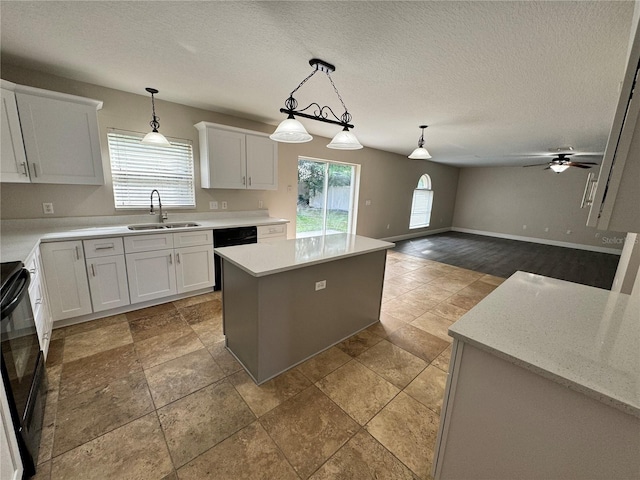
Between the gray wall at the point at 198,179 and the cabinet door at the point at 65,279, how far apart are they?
677mm

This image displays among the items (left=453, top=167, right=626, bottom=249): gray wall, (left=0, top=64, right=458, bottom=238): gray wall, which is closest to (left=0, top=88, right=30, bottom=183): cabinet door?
(left=0, top=64, right=458, bottom=238): gray wall

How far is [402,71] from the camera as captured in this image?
219cm

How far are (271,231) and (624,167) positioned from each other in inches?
139

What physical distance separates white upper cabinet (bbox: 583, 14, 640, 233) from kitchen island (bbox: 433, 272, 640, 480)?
1.65 feet

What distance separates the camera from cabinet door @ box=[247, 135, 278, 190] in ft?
12.3

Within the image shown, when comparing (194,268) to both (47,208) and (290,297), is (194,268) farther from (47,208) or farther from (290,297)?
(290,297)

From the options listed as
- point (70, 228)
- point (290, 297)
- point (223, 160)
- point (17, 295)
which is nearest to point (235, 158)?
point (223, 160)

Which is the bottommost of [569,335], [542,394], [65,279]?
[65,279]

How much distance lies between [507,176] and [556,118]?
6.01 meters

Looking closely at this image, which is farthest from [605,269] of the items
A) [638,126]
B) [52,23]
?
[52,23]

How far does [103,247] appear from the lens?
8.35 feet

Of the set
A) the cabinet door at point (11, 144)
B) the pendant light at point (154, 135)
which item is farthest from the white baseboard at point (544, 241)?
the cabinet door at point (11, 144)

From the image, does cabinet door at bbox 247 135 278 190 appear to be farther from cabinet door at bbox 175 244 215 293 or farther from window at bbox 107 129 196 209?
cabinet door at bbox 175 244 215 293

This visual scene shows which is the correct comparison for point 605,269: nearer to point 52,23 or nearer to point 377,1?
point 377,1
